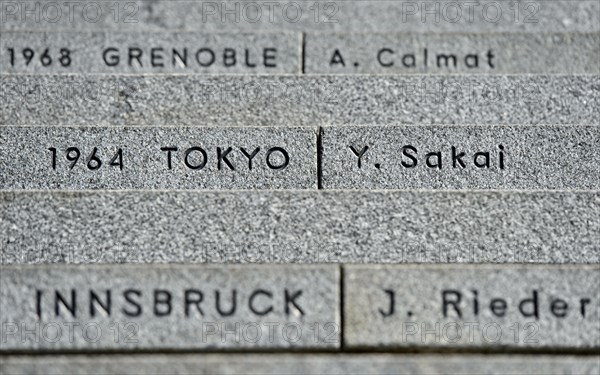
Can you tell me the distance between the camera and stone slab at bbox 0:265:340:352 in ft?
13.7

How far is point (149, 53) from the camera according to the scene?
659 cm

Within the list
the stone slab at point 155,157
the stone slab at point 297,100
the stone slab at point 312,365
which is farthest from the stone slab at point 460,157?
the stone slab at point 312,365

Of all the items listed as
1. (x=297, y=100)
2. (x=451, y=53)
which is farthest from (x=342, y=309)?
(x=451, y=53)

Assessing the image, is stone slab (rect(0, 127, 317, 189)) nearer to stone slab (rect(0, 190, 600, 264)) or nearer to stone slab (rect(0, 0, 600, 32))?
stone slab (rect(0, 190, 600, 264))

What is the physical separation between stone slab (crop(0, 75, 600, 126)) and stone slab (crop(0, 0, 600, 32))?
160 centimetres

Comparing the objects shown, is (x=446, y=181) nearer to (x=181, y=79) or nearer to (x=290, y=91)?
(x=290, y=91)

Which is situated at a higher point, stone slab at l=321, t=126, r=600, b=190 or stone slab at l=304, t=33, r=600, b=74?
stone slab at l=304, t=33, r=600, b=74

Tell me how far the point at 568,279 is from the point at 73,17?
4.73 meters

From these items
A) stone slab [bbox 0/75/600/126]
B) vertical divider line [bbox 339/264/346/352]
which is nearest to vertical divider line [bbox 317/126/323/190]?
stone slab [bbox 0/75/600/126]

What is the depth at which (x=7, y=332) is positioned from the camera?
4164 millimetres

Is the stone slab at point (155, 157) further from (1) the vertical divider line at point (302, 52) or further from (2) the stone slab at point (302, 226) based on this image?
(1) the vertical divider line at point (302, 52)

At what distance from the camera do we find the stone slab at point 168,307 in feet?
13.7

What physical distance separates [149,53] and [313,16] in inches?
63.2

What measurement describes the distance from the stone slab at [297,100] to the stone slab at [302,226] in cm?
125
